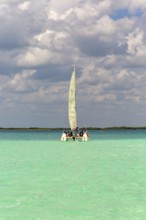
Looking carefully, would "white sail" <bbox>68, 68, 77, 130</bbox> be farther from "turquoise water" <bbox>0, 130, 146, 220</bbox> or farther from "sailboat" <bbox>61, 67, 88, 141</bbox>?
"turquoise water" <bbox>0, 130, 146, 220</bbox>

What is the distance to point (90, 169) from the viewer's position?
75.4 feet

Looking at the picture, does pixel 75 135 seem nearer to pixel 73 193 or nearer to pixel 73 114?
pixel 73 114

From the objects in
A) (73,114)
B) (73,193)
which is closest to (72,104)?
(73,114)

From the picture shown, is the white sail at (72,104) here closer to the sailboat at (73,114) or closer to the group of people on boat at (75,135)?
the sailboat at (73,114)

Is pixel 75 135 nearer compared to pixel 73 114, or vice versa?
pixel 73 114

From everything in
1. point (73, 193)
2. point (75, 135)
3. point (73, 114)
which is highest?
point (73, 114)

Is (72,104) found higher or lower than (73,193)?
higher

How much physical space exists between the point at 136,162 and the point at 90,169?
5249mm

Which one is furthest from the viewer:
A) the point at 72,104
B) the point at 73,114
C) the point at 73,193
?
the point at 73,114

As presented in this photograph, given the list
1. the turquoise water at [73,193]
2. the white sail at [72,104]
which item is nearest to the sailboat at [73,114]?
the white sail at [72,104]

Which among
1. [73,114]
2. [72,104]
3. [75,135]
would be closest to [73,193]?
[72,104]

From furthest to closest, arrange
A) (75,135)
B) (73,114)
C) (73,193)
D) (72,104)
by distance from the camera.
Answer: (75,135)
(73,114)
(72,104)
(73,193)

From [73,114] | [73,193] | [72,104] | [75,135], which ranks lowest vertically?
[73,193]

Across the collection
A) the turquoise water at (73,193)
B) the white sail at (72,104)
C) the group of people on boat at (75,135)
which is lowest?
the turquoise water at (73,193)
